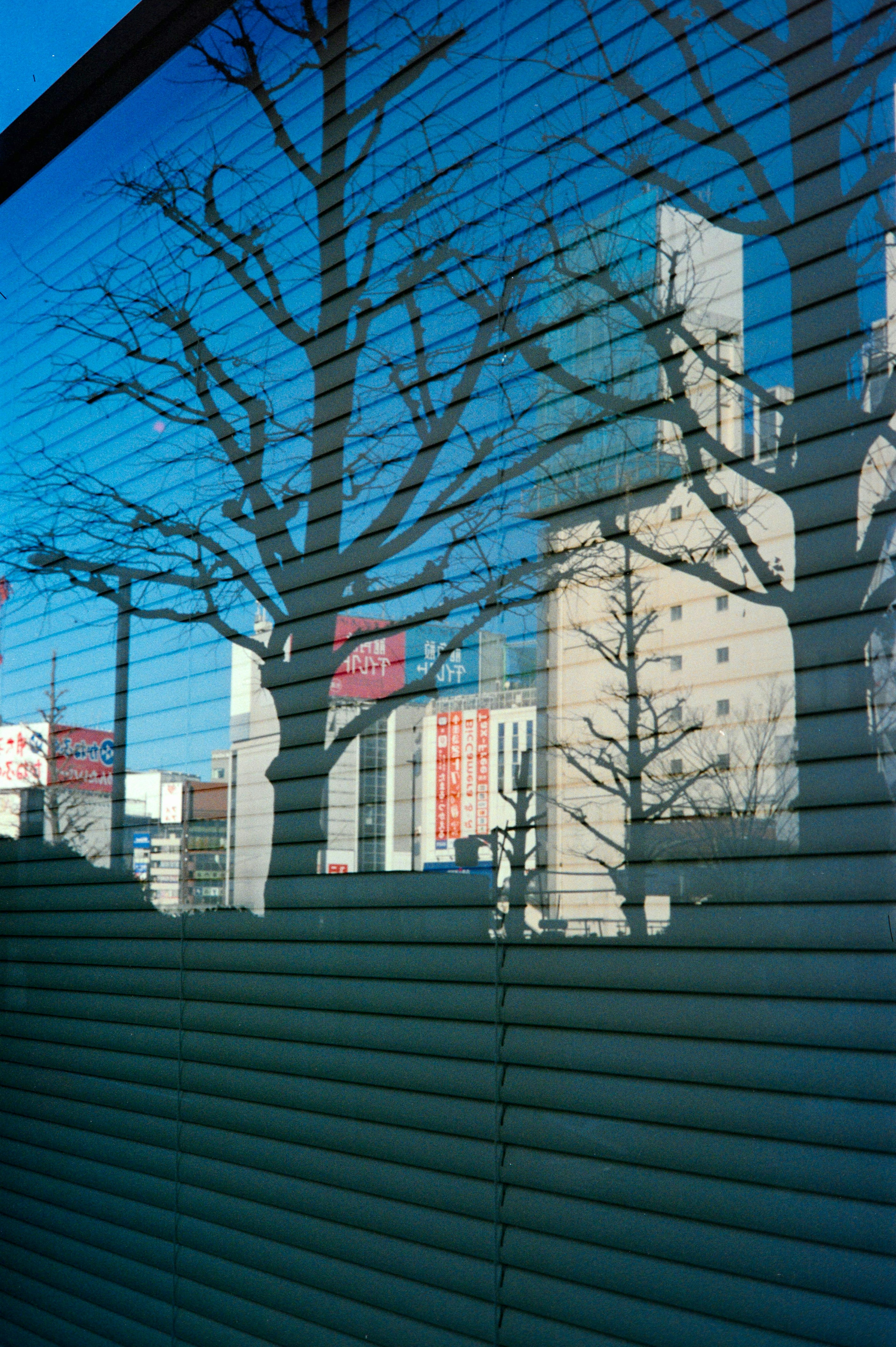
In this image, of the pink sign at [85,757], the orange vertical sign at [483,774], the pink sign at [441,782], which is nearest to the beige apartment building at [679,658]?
the orange vertical sign at [483,774]

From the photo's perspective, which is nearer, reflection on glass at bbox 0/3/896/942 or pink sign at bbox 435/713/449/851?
reflection on glass at bbox 0/3/896/942

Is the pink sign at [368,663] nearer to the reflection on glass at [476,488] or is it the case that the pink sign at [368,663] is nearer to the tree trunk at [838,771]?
the reflection on glass at [476,488]

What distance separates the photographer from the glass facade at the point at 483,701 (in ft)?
5.18

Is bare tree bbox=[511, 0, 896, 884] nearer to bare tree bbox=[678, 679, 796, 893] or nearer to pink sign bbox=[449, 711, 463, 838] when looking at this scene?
bare tree bbox=[678, 679, 796, 893]

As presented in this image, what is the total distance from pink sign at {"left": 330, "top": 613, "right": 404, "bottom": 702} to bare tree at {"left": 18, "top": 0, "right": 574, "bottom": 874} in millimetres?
22

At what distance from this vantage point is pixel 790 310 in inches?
65.4

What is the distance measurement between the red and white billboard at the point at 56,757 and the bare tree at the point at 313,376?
1.44ft

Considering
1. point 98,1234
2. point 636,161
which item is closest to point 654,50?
point 636,161

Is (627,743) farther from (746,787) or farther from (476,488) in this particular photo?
(476,488)

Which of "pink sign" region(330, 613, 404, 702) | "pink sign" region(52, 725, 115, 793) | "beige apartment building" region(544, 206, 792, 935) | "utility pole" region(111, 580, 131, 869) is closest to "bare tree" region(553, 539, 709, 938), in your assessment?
"beige apartment building" region(544, 206, 792, 935)

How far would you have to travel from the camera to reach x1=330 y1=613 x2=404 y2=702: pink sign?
230cm

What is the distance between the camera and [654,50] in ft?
6.14

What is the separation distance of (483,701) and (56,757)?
6.56ft

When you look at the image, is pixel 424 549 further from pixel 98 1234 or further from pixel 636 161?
pixel 98 1234
